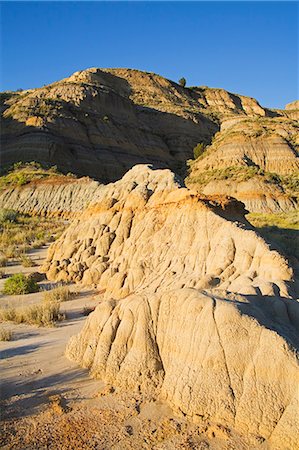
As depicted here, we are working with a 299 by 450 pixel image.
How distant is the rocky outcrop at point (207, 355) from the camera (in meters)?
4.45

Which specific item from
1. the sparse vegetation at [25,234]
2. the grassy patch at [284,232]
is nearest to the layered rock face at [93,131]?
the sparse vegetation at [25,234]

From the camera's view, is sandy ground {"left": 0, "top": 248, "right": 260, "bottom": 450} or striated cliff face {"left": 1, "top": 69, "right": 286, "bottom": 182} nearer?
sandy ground {"left": 0, "top": 248, "right": 260, "bottom": 450}

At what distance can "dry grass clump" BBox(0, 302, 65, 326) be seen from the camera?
8570 millimetres

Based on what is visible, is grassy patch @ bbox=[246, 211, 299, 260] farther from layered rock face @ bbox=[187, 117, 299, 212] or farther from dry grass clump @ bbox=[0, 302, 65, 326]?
layered rock face @ bbox=[187, 117, 299, 212]

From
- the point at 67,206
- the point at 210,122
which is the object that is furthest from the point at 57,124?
the point at 210,122

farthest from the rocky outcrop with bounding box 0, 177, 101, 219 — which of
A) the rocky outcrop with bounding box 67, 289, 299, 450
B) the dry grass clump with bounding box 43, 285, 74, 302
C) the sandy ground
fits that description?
the rocky outcrop with bounding box 67, 289, 299, 450

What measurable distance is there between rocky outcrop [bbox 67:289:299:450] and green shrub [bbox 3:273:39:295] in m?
5.79

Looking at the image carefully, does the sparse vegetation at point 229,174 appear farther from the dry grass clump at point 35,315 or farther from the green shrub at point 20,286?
the dry grass clump at point 35,315

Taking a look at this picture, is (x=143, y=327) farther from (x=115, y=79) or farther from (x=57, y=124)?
(x=115, y=79)

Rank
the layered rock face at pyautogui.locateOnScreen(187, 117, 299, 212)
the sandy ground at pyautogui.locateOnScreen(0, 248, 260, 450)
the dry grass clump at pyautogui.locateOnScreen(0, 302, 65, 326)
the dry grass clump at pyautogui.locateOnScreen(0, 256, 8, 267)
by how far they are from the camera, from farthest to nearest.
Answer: the layered rock face at pyautogui.locateOnScreen(187, 117, 299, 212)
the dry grass clump at pyautogui.locateOnScreen(0, 256, 8, 267)
the dry grass clump at pyautogui.locateOnScreen(0, 302, 65, 326)
the sandy ground at pyautogui.locateOnScreen(0, 248, 260, 450)

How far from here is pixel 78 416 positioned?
16.0ft

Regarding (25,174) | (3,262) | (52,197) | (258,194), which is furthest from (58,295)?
(258,194)

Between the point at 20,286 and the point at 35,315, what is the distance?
324cm

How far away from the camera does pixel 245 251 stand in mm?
9133
